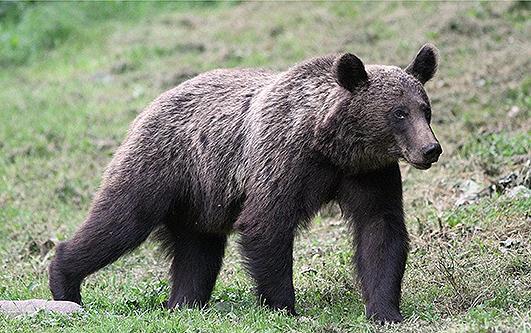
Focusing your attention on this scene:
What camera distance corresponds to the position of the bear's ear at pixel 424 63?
7969 mm

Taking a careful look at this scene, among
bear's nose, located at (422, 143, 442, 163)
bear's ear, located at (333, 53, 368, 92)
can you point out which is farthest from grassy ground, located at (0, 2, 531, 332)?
bear's ear, located at (333, 53, 368, 92)

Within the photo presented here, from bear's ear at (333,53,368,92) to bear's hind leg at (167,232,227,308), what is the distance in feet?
6.95

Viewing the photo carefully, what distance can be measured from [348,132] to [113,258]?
2.34m

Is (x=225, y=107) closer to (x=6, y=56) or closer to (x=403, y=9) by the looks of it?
(x=403, y=9)

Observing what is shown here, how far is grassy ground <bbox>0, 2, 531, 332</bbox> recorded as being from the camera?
308 inches

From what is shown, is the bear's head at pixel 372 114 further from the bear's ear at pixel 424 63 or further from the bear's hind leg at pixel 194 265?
the bear's hind leg at pixel 194 265

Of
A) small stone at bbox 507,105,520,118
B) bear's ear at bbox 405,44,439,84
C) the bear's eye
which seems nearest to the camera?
the bear's eye

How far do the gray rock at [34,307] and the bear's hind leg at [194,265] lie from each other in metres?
1.31

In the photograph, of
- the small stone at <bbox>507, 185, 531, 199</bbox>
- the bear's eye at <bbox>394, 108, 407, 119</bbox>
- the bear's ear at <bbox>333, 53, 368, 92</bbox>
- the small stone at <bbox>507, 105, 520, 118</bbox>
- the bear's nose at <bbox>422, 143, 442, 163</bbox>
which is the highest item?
the bear's ear at <bbox>333, 53, 368, 92</bbox>

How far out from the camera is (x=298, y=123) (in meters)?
7.99

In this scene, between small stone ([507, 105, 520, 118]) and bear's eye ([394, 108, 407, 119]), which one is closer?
bear's eye ([394, 108, 407, 119])

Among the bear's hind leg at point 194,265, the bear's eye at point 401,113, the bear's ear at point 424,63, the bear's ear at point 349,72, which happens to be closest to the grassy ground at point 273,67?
the bear's hind leg at point 194,265

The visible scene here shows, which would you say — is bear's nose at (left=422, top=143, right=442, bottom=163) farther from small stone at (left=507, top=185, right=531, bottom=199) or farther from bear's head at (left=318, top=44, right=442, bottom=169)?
small stone at (left=507, top=185, right=531, bottom=199)

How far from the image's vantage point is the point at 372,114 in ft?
25.1
